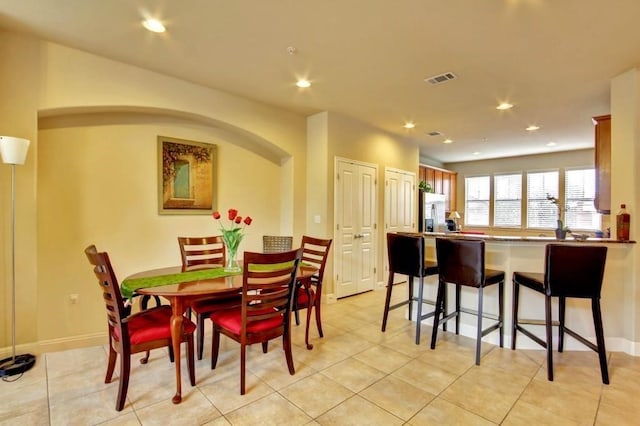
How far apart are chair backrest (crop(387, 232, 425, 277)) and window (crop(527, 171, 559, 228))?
5756 mm

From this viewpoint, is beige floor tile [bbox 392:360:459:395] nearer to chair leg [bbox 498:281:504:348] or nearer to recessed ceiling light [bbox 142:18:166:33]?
chair leg [bbox 498:281:504:348]

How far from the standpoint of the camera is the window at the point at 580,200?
6.76 metres

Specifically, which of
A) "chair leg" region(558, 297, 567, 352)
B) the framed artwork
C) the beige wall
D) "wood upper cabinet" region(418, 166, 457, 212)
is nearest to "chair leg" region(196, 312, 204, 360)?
the beige wall

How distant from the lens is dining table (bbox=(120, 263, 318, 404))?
2162 millimetres

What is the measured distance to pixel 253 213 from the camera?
4508mm

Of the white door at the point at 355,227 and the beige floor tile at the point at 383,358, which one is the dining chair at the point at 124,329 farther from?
the white door at the point at 355,227

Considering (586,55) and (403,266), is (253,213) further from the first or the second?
(586,55)

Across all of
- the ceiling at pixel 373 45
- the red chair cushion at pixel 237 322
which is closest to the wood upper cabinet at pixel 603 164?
the ceiling at pixel 373 45

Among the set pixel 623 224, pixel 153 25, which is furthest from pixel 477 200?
pixel 153 25

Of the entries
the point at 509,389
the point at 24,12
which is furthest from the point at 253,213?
the point at 509,389

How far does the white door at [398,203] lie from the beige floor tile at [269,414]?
363 centimetres

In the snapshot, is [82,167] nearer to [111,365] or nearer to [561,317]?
[111,365]

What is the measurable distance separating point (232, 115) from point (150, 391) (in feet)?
9.95

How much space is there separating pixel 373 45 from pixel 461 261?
209 cm
